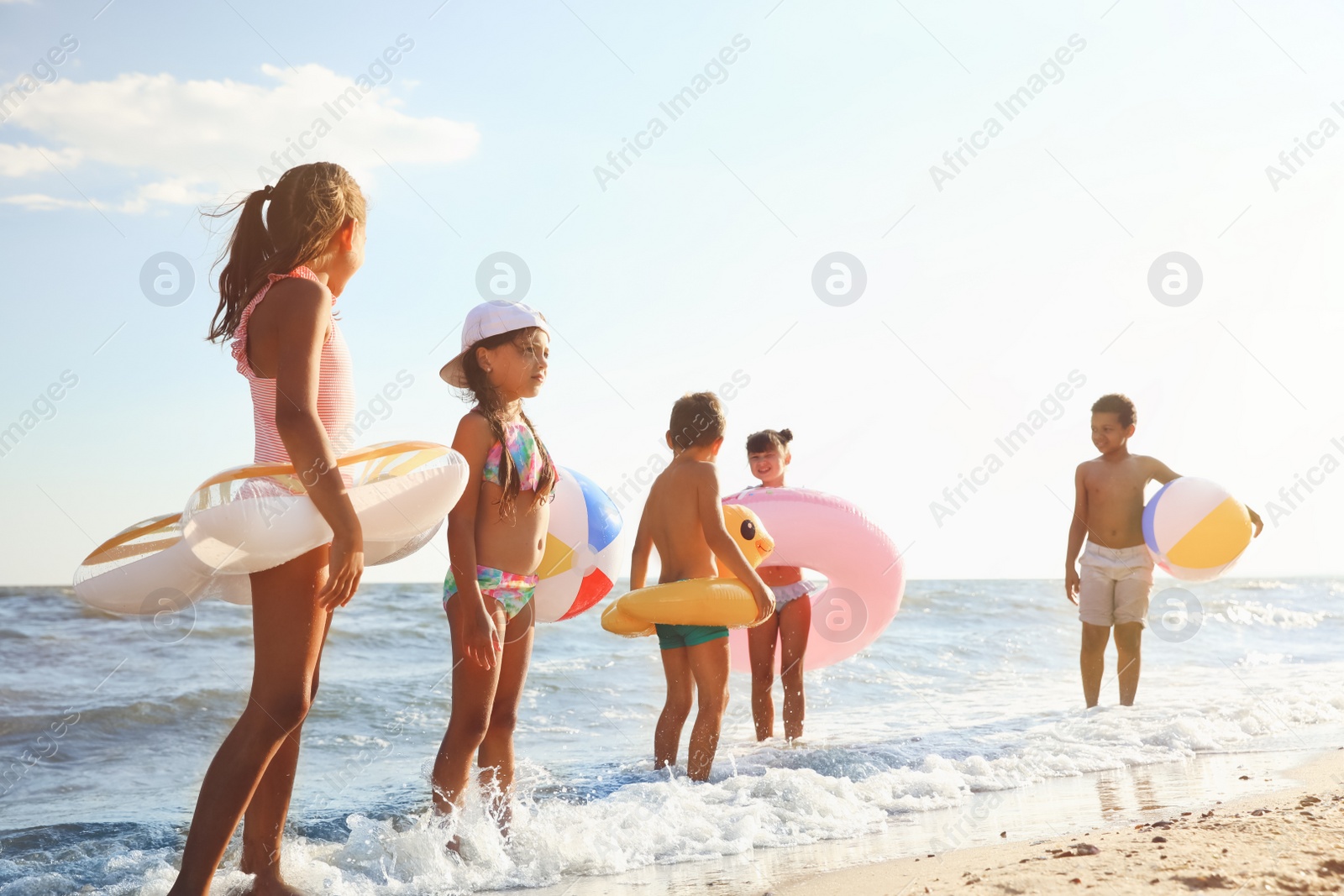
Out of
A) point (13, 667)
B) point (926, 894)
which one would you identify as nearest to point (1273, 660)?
point (926, 894)

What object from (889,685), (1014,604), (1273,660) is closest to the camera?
(889,685)

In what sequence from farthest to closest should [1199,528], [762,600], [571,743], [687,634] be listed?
[571,743], [1199,528], [687,634], [762,600]

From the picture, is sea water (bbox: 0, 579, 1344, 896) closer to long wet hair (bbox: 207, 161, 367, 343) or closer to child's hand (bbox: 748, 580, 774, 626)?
child's hand (bbox: 748, 580, 774, 626)

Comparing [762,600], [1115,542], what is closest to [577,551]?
[762,600]

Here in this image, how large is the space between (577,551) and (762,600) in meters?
0.82

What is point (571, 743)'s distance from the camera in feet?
21.2

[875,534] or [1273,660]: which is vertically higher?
[875,534]

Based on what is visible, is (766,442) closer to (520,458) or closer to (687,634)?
(687,634)

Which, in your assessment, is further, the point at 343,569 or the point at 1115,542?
the point at 1115,542

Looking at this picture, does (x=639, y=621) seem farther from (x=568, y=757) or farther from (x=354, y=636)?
(x=354, y=636)

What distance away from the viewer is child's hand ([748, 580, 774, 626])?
435cm

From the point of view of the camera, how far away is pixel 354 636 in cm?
1220

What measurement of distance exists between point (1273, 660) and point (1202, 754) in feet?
21.0

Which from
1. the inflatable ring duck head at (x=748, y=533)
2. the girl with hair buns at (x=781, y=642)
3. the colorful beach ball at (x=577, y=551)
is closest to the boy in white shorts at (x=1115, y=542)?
the girl with hair buns at (x=781, y=642)
